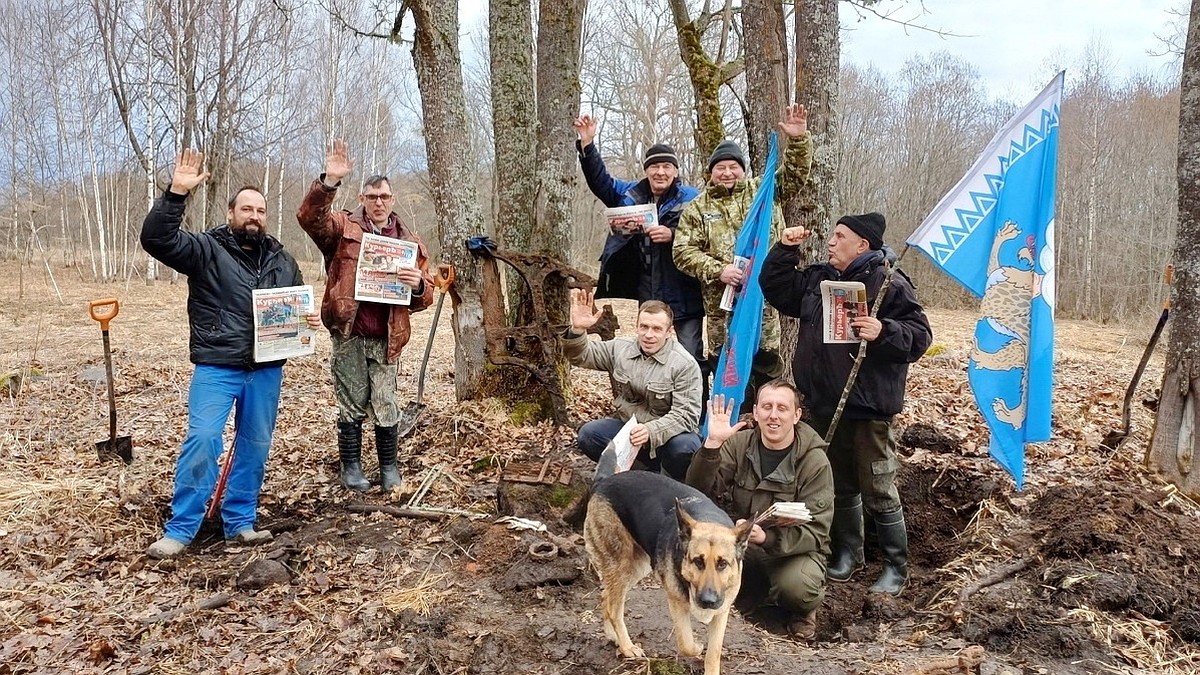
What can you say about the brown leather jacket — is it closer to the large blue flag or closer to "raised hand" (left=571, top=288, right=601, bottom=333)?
"raised hand" (left=571, top=288, right=601, bottom=333)

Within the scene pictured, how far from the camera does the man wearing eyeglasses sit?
222 inches

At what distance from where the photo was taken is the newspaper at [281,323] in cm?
509

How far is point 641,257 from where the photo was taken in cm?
604

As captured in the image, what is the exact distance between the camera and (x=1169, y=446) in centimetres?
528

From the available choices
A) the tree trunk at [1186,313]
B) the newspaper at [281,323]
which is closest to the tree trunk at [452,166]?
the newspaper at [281,323]

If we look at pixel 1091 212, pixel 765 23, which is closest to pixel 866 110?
pixel 1091 212

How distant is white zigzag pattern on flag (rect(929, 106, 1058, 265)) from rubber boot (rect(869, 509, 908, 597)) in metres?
1.75

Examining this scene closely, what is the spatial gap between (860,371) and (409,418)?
13.6 feet

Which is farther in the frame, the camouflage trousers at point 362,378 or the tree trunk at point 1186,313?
the camouflage trousers at point 362,378

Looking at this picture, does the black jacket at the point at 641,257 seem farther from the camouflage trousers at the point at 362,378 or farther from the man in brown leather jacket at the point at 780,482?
the camouflage trousers at the point at 362,378

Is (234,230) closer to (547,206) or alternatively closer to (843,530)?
(547,206)

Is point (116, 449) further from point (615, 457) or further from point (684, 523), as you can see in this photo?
point (684, 523)

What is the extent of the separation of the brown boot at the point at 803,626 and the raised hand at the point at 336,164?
160 inches

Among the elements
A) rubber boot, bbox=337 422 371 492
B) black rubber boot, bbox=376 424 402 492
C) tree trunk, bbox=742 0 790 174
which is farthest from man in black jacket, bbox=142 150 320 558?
tree trunk, bbox=742 0 790 174
